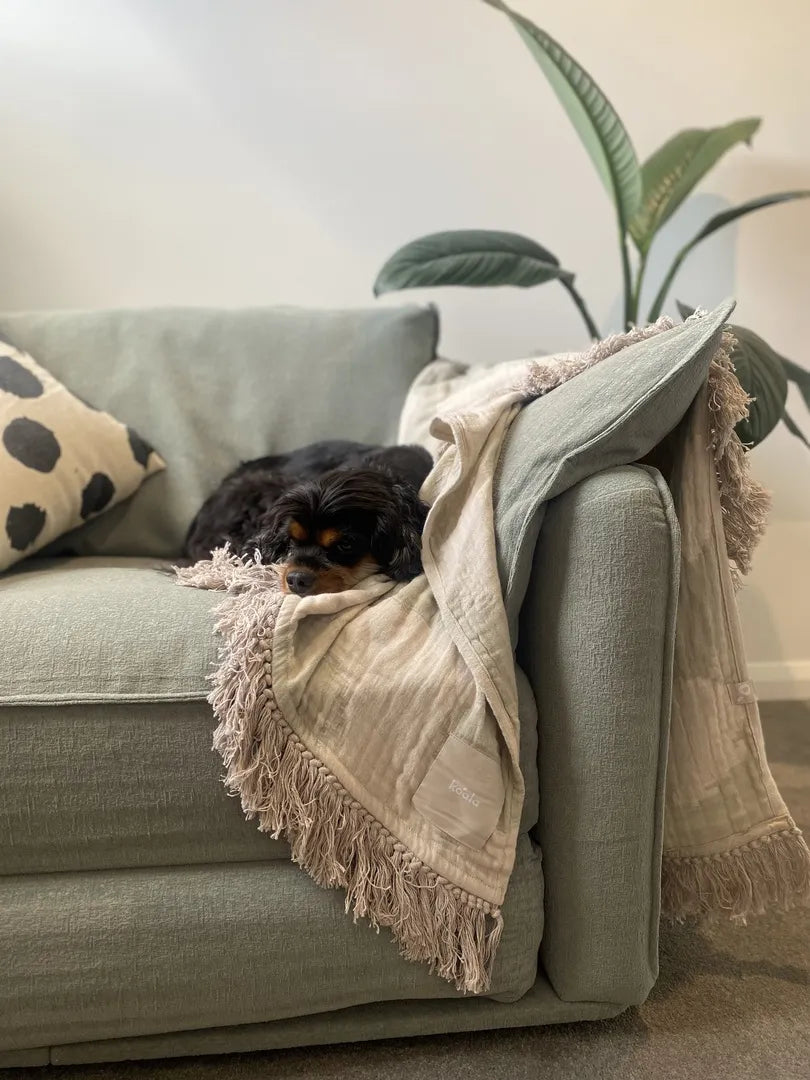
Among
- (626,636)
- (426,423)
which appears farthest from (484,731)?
(426,423)

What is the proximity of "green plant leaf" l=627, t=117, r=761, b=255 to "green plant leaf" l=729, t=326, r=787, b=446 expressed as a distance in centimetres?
69

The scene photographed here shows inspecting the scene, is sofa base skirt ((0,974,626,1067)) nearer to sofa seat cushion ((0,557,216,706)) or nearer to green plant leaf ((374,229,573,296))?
sofa seat cushion ((0,557,216,706))

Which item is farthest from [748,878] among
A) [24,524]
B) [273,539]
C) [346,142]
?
[346,142]

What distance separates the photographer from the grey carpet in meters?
1.10

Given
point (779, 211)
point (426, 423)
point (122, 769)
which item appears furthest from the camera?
point (779, 211)

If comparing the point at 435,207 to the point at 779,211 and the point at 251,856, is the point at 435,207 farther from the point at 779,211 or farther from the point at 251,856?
the point at 251,856

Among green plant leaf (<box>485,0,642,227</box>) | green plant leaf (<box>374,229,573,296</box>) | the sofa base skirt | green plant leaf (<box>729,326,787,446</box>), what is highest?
green plant leaf (<box>485,0,642,227</box>)

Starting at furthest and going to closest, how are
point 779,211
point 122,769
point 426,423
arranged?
point 779,211 → point 426,423 → point 122,769

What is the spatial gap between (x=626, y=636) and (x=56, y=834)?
2.51 feet

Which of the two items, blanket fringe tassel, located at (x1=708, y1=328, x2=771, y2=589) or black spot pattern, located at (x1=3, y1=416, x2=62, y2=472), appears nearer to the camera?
blanket fringe tassel, located at (x1=708, y1=328, x2=771, y2=589)

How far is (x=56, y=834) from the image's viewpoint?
41.4 inches

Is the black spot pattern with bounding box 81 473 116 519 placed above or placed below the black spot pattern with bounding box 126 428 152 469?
below

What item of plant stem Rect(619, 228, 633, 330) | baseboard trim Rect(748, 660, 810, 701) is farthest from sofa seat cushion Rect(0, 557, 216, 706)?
baseboard trim Rect(748, 660, 810, 701)

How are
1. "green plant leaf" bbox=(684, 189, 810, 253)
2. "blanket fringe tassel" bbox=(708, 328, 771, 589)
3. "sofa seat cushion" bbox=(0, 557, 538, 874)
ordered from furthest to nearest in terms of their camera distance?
1. "green plant leaf" bbox=(684, 189, 810, 253)
2. "blanket fringe tassel" bbox=(708, 328, 771, 589)
3. "sofa seat cushion" bbox=(0, 557, 538, 874)
